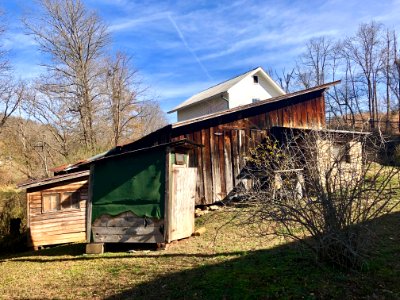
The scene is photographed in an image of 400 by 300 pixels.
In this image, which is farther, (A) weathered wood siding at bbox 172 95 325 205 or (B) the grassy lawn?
(A) weathered wood siding at bbox 172 95 325 205

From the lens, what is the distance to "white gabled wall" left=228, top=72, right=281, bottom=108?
25.5 meters

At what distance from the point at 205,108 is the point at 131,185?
18767 millimetres

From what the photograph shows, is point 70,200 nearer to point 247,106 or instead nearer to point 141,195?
point 141,195

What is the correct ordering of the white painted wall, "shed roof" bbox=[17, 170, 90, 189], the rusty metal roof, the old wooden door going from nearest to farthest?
the old wooden door
"shed roof" bbox=[17, 170, 90, 189]
the rusty metal roof
the white painted wall

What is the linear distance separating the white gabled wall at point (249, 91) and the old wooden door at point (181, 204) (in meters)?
16.4

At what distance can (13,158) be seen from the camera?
2778 cm

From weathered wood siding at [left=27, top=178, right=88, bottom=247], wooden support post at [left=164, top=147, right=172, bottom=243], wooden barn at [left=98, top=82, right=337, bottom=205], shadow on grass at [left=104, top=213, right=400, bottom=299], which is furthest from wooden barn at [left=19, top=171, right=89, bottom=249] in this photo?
shadow on grass at [left=104, top=213, right=400, bottom=299]

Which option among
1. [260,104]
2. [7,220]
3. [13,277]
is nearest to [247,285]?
[13,277]

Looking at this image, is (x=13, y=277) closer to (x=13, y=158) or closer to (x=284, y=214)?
(x=284, y=214)

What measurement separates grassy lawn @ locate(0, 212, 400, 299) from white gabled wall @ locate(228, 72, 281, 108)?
1785 cm

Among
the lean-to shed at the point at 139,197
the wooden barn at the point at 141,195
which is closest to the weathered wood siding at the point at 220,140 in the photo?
the wooden barn at the point at 141,195

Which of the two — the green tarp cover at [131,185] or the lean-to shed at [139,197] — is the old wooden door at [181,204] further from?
the green tarp cover at [131,185]

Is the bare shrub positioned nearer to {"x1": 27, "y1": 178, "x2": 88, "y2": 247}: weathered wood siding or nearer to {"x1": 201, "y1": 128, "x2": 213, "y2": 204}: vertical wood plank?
{"x1": 201, "y1": 128, "x2": 213, "y2": 204}: vertical wood plank

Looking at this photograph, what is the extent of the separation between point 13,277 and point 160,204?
11.9 feet
